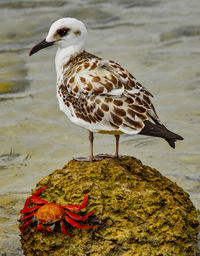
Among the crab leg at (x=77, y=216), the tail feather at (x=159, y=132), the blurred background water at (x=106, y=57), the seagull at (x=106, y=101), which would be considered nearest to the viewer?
the crab leg at (x=77, y=216)

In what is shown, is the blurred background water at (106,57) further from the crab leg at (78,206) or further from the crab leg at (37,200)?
the crab leg at (78,206)

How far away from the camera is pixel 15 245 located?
338 inches

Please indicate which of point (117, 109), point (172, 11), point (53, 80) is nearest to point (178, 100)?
point (53, 80)

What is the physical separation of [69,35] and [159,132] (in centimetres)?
235

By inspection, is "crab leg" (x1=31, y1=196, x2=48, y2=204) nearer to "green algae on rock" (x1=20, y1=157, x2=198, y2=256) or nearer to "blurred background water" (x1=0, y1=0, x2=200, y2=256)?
"green algae on rock" (x1=20, y1=157, x2=198, y2=256)

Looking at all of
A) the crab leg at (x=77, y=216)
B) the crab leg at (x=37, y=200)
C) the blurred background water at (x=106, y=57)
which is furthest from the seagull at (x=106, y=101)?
the blurred background water at (x=106, y=57)

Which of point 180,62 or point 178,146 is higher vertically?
point 180,62

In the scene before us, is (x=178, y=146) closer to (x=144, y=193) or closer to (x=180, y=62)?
(x=180, y=62)

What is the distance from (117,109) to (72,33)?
68.4 inches

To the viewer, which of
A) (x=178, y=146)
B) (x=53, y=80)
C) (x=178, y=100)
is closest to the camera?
(x=178, y=146)

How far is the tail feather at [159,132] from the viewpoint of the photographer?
299 inches

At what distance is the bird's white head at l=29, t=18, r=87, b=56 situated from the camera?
9.00 metres

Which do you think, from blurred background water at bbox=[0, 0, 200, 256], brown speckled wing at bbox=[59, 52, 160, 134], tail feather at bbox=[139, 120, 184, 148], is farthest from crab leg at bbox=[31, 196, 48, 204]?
tail feather at bbox=[139, 120, 184, 148]

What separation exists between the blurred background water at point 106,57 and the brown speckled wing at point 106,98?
7.11 feet
